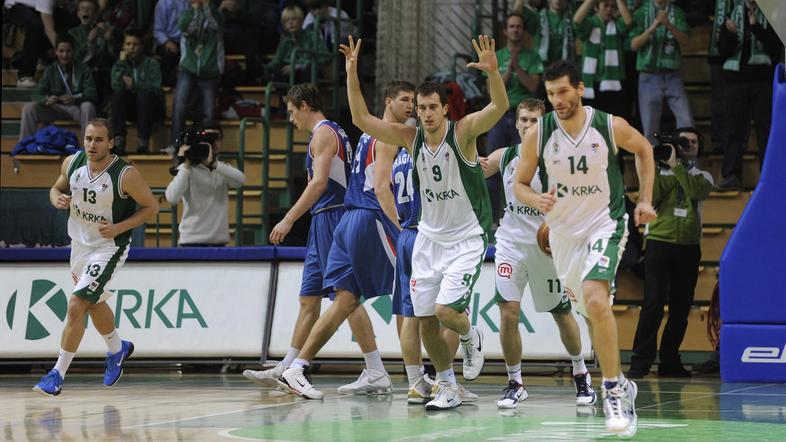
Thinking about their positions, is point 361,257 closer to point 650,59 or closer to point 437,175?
point 437,175

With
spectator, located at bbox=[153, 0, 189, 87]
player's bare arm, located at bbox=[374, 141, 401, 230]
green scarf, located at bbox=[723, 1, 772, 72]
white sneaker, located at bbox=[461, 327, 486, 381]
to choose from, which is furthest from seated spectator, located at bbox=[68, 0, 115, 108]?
white sneaker, located at bbox=[461, 327, 486, 381]

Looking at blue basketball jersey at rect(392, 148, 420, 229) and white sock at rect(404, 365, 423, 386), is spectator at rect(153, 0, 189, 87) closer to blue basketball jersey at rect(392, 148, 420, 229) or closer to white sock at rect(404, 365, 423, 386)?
blue basketball jersey at rect(392, 148, 420, 229)

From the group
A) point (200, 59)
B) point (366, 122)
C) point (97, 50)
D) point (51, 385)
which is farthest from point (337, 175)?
point (97, 50)

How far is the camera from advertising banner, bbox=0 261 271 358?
1306cm

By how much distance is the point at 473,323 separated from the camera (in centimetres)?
1280

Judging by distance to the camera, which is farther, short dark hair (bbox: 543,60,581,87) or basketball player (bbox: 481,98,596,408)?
basketball player (bbox: 481,98,596,408)

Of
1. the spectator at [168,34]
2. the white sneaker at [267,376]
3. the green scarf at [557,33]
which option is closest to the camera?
the white sneaker at [267,376]

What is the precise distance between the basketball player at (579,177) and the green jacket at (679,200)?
4.74 m

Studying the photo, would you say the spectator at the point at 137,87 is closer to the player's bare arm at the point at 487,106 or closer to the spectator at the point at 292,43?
the spectator at the point at 292,43

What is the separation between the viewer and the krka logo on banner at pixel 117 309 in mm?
13117

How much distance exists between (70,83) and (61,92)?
0.18 m

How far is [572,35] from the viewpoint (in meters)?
16.1

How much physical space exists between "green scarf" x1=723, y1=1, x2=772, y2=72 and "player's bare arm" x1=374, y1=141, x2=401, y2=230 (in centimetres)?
632

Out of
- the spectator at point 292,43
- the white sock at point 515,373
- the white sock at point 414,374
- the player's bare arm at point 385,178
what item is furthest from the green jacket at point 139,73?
the white sock at point 515,373
